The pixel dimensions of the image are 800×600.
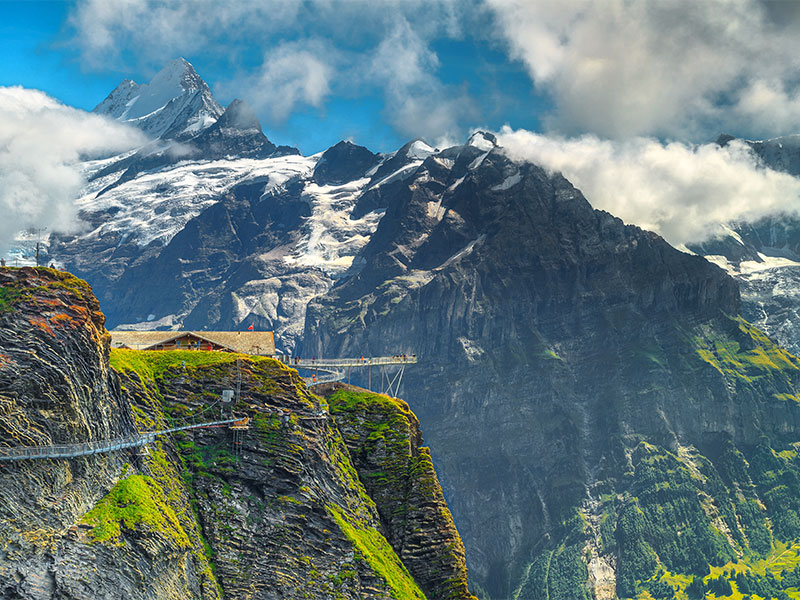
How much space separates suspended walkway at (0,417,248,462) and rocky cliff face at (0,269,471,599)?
2.95 feet

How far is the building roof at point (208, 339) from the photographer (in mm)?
147825

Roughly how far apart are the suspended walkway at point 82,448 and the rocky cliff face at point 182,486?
2.95 feet

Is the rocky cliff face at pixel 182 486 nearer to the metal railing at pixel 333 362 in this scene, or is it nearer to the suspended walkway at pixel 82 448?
the suspended walkway at pixel 82 448

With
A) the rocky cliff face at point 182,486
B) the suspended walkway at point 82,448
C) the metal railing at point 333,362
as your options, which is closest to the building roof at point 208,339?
the metal railing at point 333,362

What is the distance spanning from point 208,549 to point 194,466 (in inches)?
442

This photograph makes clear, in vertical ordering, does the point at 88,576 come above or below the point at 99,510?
below

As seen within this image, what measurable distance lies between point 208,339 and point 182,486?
41.8 metres

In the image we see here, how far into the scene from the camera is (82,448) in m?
89.8

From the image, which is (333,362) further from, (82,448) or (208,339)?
(82,448)

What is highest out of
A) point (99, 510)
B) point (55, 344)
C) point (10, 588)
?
point (55, 344)

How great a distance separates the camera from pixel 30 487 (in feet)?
269

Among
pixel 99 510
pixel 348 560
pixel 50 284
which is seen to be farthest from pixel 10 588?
pixel 348 560

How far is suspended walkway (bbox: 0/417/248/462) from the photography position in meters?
81.7

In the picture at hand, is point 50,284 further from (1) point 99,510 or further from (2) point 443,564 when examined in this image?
(2) point 443,564
